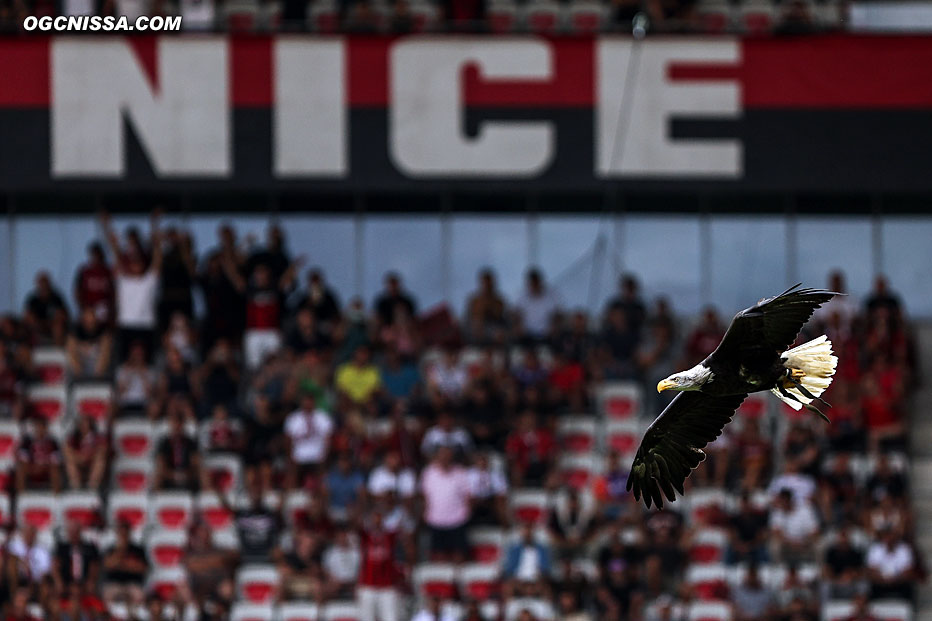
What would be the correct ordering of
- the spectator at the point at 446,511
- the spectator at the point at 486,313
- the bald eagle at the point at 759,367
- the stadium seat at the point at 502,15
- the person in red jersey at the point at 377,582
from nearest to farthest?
the bald eagle at the point at 759,367 → the person in red jersey at the point at 377,582 → the spectator at the point at 446,511 → the spectator at the point at 486,313 → the stadium seat at the point at 502,15

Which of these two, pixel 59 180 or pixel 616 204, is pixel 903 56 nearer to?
pixel 616 204

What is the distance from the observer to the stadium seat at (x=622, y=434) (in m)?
26.7

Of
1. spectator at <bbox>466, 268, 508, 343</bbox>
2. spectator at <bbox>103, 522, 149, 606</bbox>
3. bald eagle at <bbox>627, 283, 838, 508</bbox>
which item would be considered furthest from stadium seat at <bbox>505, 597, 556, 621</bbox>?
bald eagle at <bbox>627, 283, 838, 508</bbox>

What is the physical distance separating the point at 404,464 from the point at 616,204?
6.64 meters

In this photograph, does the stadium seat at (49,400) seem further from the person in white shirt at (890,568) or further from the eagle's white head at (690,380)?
the eagle's white head at (690,380)

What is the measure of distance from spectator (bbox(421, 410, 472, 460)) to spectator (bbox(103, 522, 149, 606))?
4.00 meters

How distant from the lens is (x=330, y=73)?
27.8 metres

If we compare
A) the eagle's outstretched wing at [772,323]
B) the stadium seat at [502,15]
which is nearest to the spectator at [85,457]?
the stadium seat at [502,15]

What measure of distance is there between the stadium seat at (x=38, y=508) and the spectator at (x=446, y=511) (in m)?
4.95

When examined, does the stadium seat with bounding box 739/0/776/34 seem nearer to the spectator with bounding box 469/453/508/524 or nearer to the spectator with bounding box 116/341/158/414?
the spectator with bounding box 469/453/508/524

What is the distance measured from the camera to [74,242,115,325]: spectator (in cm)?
2745

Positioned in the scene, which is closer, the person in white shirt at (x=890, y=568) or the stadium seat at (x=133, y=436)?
the person in white shirt at (x=890, y=568)

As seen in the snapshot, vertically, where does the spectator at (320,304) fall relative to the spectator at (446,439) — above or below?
above

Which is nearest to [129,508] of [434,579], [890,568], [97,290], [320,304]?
[97,290]
